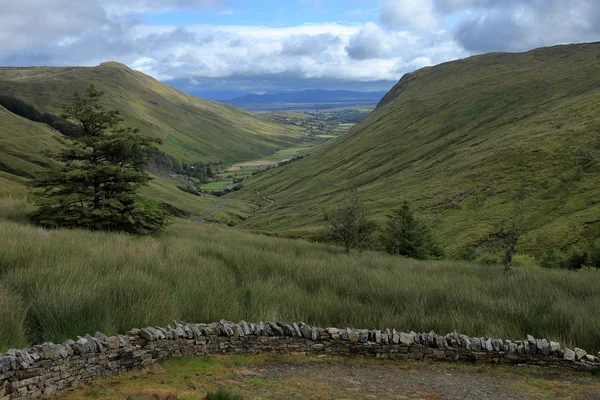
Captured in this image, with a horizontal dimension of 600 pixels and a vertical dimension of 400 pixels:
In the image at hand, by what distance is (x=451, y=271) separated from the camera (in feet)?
58.3

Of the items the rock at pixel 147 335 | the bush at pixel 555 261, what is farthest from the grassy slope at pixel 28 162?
the bush at pixel 555 261

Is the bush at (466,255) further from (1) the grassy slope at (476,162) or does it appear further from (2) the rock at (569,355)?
(2) the rock at (569,355)

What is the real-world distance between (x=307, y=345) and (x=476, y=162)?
7853 centimetres

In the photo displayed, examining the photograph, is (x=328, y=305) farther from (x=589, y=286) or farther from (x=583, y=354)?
(x=589, y=286)

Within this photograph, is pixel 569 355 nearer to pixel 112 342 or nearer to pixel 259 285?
pixel 259 285

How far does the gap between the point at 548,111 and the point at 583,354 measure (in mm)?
111826

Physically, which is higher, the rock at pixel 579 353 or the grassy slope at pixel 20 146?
the grassy slope at pixel 20 146

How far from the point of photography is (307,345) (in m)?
9.15

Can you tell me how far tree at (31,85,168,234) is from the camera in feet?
62.5

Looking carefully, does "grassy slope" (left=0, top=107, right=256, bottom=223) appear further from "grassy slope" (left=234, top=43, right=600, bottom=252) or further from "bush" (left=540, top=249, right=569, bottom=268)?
"bush" (left=540, top=249, right=569, bottom=268)

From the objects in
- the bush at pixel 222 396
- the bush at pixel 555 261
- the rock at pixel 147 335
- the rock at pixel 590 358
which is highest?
the rock at pixel 147 335

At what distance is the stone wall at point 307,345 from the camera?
24.1 ft

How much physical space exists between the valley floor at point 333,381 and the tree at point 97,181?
1352 cm

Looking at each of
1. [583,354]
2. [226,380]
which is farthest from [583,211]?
[226,380]
